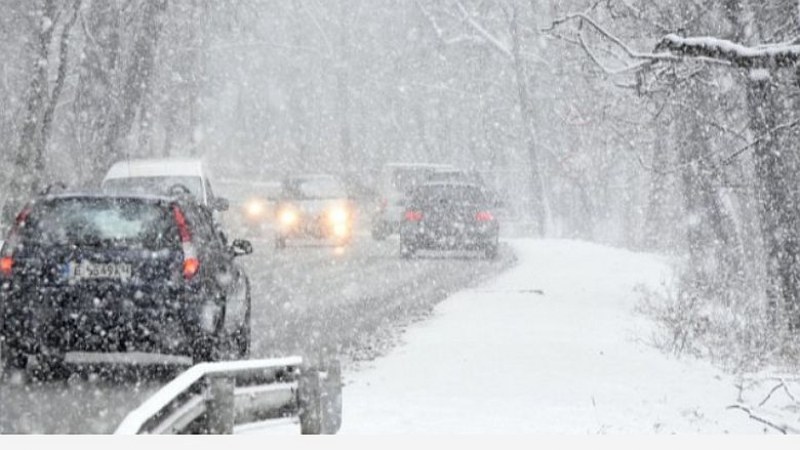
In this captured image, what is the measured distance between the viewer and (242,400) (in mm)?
6723

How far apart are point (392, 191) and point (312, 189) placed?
9.15 ft

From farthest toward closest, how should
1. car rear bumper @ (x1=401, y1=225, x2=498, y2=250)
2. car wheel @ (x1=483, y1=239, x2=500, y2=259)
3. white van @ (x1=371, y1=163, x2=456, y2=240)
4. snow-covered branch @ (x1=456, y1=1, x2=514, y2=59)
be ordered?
snow-covered branch @ (x1=456, y1=1, x2=514, y2=59) → white van @ (x1=371, y1=163, x2=456, y2=240) → car wheel @ (x1=483, y1=239, x2=500, y2=259) → car rear bumper @ (x1=401, y1=225, x2=498, y2=250)

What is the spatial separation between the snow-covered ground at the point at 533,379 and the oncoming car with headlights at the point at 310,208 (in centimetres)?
1233

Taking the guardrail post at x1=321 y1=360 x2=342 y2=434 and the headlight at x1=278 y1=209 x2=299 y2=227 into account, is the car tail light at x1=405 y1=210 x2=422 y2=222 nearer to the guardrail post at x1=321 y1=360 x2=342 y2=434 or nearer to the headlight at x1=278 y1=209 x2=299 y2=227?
the headlight at x1=278 y1=209 x2=299 y2=227

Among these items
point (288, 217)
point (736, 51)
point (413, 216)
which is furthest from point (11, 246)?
point (288, 217)

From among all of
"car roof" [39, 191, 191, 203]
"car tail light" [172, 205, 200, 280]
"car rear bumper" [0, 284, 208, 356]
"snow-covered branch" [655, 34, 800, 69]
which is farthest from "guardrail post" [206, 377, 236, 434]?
"snow-covered branch" [655, 34, 800, 69]

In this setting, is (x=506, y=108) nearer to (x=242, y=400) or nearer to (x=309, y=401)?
(x=309, y=401)

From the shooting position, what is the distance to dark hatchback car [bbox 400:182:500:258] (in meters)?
27.2

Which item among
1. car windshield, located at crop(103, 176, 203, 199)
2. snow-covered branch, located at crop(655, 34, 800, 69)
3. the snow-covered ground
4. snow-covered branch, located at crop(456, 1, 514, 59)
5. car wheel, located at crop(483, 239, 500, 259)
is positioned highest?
snow-covered branch, located at crop(456, 1, 514, 59)

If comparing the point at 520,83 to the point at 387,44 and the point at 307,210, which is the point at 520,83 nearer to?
the point at 387,44

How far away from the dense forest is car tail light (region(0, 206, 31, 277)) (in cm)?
601

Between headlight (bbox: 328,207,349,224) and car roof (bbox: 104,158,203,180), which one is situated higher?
car roof (bbox: 104,158,203,180)

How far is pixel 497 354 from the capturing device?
13273 mm

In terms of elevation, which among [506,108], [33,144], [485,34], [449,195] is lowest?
[449,195]
